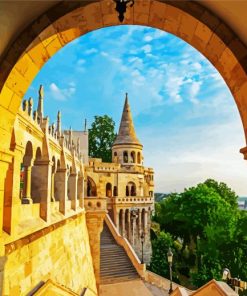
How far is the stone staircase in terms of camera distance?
20422 mm

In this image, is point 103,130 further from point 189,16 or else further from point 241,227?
point 189,16

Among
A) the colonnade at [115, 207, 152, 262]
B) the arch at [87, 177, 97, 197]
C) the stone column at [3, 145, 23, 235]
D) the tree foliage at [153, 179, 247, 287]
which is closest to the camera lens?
Result: the stone column at [3, 145, 23, 235]

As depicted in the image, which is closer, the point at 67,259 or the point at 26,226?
the point at 26,226

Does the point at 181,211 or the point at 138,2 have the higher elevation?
the point at 138,2

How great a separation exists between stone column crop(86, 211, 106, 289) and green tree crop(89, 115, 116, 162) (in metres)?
27.7

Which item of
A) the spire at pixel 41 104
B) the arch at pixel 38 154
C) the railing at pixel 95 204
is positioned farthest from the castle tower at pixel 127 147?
the arch at pixel 38 154

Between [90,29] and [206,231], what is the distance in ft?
92.4

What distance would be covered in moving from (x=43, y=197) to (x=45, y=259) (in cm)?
199

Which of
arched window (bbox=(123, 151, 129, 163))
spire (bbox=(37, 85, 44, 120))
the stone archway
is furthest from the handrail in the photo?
the stone archway

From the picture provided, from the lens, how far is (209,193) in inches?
1455

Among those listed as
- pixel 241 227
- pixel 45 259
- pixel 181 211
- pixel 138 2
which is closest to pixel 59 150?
pixel 45 259

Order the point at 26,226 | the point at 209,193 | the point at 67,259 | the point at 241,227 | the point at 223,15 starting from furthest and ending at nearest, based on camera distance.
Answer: the point at 209,193
the point at 241,227
the point at 67,259
the point at 26,226
the point at 223,15

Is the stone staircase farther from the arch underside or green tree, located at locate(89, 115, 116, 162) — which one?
green tree, located at locate(89, 115, 116, 162)

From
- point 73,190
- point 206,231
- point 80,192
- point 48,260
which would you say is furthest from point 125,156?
point 48,260
